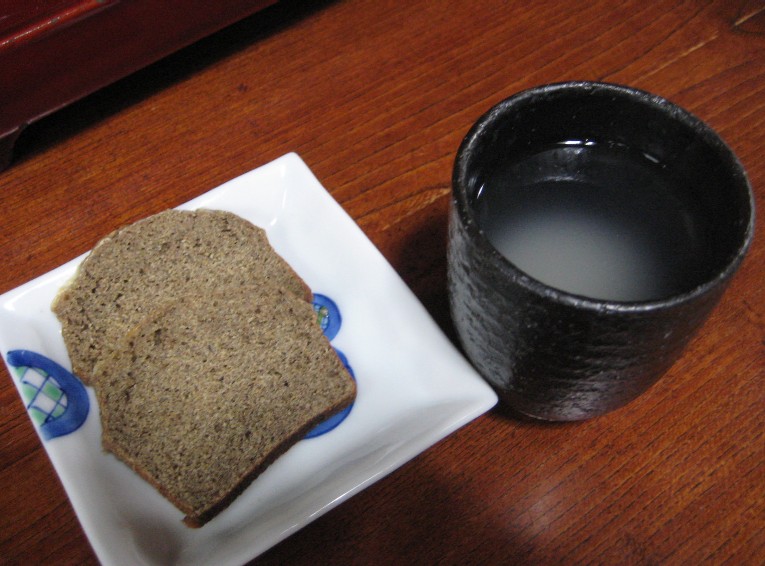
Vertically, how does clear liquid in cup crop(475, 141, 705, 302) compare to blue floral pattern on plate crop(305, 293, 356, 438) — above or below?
above

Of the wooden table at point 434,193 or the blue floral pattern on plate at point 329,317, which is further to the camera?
the blue floral pattern on plate at point 329,317

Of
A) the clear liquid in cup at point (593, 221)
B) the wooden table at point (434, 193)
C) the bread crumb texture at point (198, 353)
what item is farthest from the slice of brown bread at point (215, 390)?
the clear liquid in cup at point (593, 221)

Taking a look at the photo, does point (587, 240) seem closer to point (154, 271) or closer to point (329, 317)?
point (329, 317)

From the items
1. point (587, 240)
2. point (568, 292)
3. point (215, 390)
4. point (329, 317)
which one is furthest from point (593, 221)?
point (215, 390)

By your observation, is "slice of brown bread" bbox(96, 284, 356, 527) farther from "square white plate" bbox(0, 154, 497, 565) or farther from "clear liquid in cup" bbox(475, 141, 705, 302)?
"clear liquid in cup" bbox(475, 141, 705, 302)

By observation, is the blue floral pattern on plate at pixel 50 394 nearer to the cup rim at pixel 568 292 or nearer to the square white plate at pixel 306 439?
the square white plate at pixel 306 439

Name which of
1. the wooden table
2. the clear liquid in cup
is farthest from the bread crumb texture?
the clear liquid in cup
